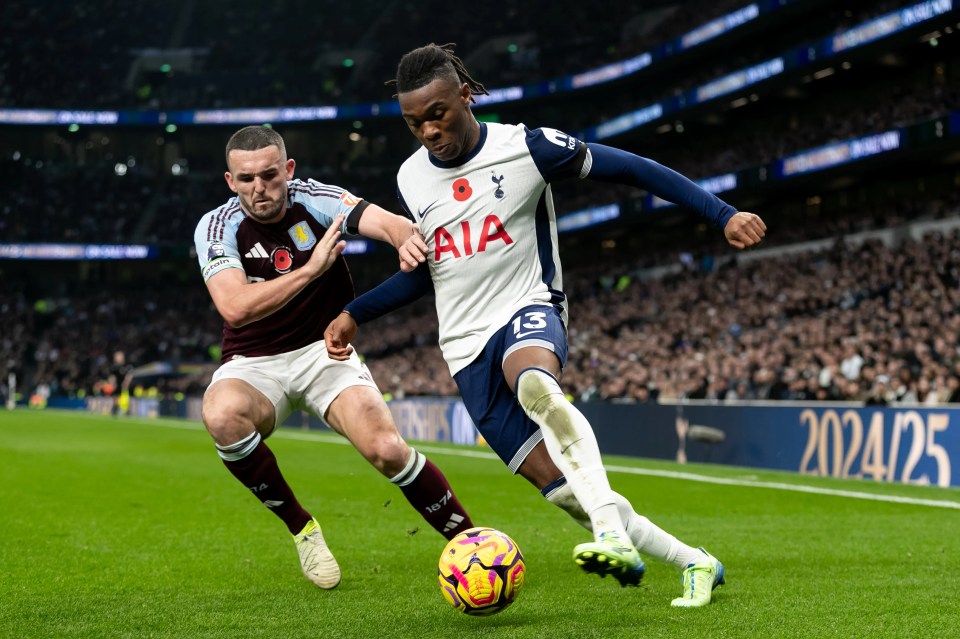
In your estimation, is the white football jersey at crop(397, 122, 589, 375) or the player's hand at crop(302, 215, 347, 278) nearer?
the white football jersey at crop(397, 122, 589, 375)

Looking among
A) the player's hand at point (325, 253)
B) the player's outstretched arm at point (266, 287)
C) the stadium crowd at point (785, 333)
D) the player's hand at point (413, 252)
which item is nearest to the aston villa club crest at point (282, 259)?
the player's outstretched arm at point (266, 287)

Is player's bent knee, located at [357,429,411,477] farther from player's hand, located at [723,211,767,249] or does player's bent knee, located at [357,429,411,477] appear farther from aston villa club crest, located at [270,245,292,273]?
player's hand, located at [723,211,767,249]

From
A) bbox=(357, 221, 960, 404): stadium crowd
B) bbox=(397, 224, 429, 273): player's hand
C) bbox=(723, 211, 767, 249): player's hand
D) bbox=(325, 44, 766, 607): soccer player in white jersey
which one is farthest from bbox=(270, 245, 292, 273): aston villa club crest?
bbox=(357, 221, 960, 404): stadium crowd

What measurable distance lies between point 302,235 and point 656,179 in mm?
2224

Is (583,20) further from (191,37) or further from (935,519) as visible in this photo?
(935,519)

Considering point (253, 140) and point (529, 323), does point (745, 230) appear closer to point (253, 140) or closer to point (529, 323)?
point (529, 323)

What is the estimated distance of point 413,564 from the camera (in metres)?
7.12

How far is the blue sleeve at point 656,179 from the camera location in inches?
196

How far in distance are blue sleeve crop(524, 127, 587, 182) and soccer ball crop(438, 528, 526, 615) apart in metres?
1.71

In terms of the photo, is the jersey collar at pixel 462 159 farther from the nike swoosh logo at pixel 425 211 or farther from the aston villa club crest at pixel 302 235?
the aston villa club crest at pixel 302 235

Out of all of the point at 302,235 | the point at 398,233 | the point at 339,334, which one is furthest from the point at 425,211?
the point at 302,235

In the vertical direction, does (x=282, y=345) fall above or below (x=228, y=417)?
above

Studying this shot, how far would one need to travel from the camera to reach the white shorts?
6.38 m

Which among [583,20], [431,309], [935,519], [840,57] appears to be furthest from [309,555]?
[583,20]
